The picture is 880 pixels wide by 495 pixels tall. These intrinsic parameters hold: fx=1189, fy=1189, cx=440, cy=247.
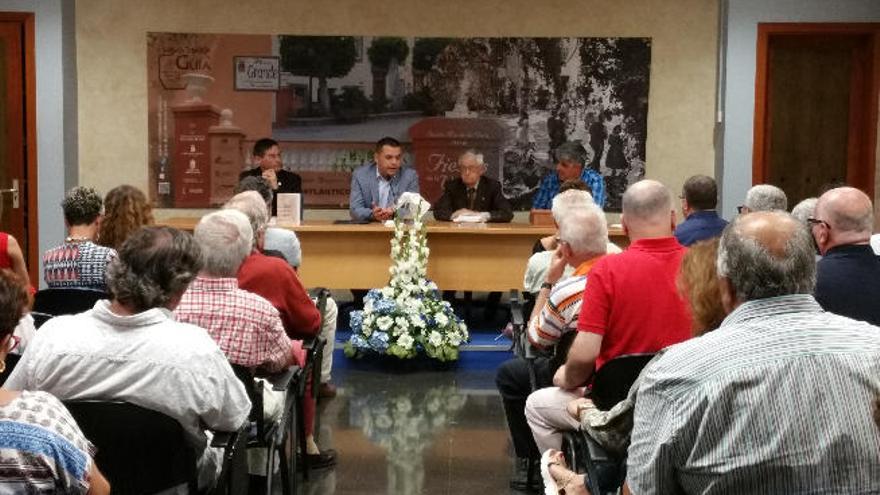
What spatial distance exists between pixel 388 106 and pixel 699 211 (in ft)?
14.9

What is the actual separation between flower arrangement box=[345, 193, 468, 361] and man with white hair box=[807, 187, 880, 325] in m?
3.23

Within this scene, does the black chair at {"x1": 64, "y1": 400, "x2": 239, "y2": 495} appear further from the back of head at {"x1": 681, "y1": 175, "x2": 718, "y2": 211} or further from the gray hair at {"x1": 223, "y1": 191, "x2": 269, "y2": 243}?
the back of head at {"x1": 681, "y1": 175, "x2": 718, "y2": 211}

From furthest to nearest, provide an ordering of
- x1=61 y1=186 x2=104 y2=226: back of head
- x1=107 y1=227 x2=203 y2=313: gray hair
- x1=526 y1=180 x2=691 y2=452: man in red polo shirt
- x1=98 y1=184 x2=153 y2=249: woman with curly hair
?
x1=98 y1=184 x2=153 y2=249: woman with curly hair, x1=61 y1=186 x2=104 y2=226: back of head, x1=526 y1=180 x2=691 y2=452: man in red polo shirt, x1=107 y1=227 x2=203 y2=313: gray hair

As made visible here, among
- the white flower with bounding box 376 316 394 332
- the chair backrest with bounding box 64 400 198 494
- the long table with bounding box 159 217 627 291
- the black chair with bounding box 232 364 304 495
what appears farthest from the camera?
the long table with bounding box 159 217 627 291

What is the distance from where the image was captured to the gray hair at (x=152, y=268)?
3.08 m

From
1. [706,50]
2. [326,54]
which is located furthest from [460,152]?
[706,50]

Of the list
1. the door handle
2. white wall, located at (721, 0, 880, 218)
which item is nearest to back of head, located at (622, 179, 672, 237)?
white wall, located at (721, 0, 880, 218)

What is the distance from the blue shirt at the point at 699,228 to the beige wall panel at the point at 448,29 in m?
4.18

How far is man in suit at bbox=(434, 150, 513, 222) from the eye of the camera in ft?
28.8

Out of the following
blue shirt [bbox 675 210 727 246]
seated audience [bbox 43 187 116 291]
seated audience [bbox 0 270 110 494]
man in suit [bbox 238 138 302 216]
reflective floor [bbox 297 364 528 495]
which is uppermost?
man in suit [bbox 238 138 302 216]

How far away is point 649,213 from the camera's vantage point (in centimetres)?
402

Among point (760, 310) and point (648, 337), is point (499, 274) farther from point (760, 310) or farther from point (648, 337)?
point (760, 310)

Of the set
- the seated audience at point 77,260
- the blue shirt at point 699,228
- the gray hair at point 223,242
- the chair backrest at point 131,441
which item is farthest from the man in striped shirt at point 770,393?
the blue shirt at point 699,228

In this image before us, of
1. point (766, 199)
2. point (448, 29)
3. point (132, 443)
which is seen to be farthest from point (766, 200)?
point (448, 29)
